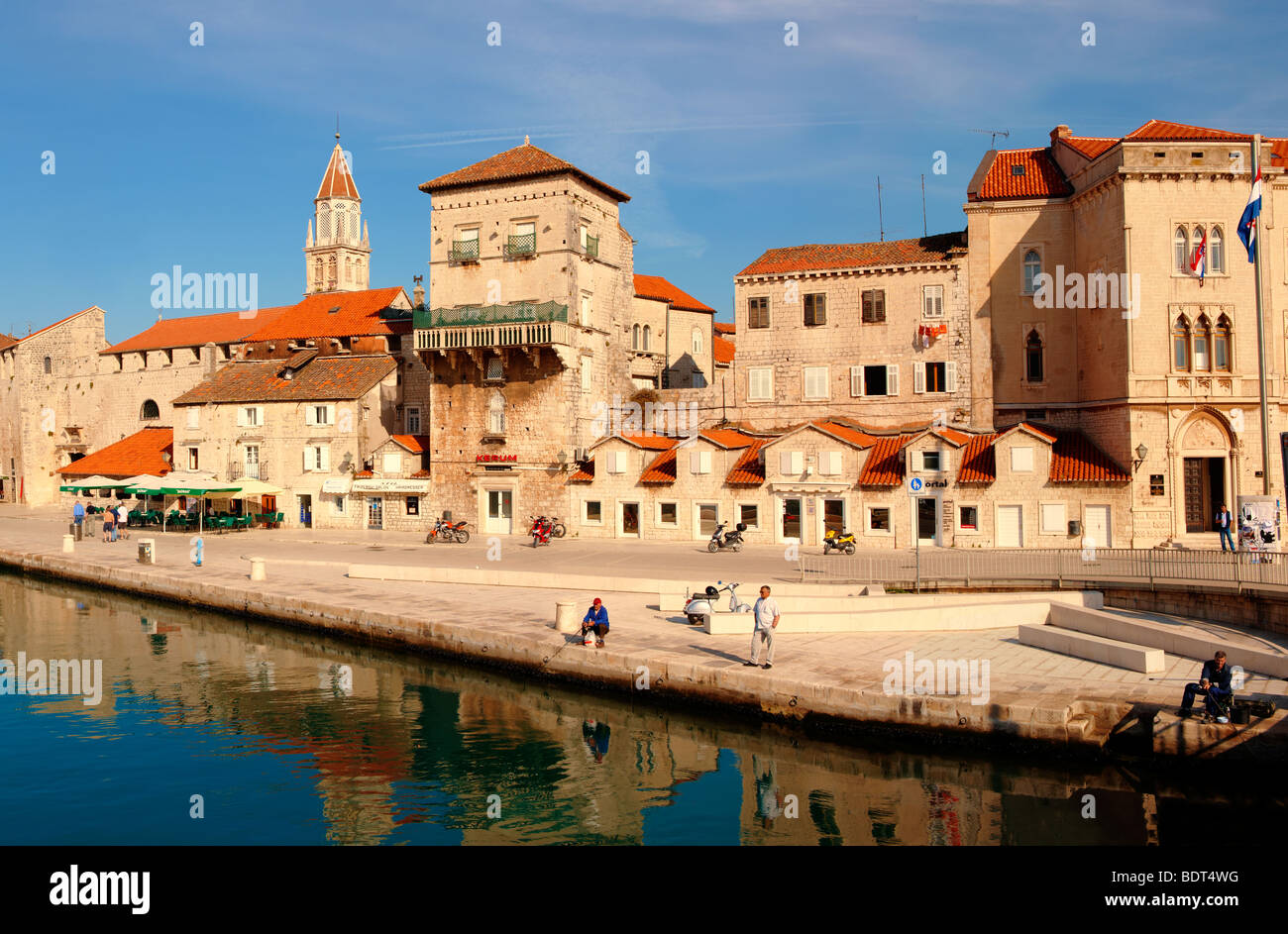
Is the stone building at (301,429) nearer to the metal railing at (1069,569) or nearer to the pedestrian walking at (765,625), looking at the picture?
the metal railing at (1069,569)

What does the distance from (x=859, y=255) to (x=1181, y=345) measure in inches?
547

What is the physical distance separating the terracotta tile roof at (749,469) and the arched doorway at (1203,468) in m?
15.1

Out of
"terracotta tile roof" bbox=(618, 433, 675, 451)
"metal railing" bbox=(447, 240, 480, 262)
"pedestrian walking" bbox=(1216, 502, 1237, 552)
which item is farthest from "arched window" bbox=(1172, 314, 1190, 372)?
"metal railing" bbox=(447, 240, 480, 262)

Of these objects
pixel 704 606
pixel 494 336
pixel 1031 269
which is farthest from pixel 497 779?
pixel 1031 269

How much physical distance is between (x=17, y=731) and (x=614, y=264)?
33619 mm

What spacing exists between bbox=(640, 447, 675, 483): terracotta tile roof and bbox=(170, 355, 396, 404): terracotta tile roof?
16392 mm

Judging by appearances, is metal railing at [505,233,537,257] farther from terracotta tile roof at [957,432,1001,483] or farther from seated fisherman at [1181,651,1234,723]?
seated fisherman at [1181,651,1234,723]

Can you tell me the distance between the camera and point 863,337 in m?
41.6

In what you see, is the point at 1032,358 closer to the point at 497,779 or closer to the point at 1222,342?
the point at 1222,342

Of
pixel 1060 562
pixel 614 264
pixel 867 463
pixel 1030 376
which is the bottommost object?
pixel 1060 562
